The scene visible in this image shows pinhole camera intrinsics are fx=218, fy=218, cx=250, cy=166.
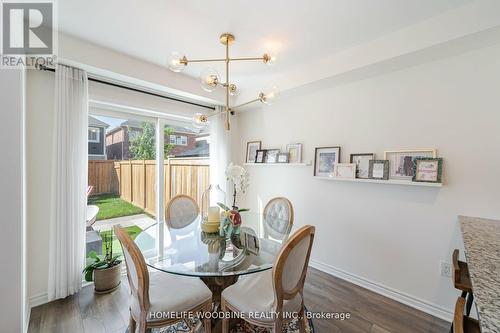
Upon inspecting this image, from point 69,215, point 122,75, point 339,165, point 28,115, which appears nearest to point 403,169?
point 339,165

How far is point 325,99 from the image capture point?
2742 mm

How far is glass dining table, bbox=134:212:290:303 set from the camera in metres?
1.51

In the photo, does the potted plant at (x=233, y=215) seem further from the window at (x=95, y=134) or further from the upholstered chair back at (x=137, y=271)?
the window at (x=95, y=134)

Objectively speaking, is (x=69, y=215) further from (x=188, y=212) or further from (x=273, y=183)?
(x=273, y=183)

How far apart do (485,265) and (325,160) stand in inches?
71.4

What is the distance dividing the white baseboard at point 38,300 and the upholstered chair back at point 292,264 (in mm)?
2316

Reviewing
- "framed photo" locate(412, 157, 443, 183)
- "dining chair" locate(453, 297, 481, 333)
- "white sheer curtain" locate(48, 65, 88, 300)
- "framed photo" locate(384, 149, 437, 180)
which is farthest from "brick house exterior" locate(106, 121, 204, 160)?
"dining chair" locate(453, 297, 481, 333)

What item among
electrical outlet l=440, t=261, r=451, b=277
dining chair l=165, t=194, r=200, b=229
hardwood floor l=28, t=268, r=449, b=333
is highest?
dining chair l=165, t=194, r=200, b=229

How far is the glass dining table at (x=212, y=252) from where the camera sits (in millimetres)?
1510

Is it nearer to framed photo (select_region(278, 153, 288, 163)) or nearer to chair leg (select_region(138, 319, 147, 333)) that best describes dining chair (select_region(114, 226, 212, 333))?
chair leg (select_region(138, 319, 147, 333))

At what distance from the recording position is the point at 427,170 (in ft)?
6.48

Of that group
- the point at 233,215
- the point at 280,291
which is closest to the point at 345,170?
the point at 233,215

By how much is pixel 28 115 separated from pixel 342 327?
3351 millimetres

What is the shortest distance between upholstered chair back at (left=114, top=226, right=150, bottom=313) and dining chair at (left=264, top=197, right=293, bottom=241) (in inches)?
49.3
